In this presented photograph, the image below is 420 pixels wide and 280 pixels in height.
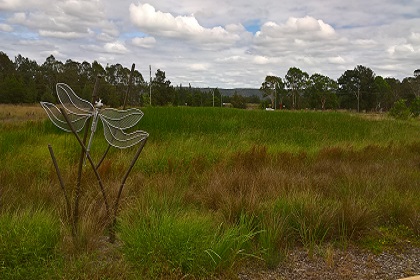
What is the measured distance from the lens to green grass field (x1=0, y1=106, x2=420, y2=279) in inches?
124

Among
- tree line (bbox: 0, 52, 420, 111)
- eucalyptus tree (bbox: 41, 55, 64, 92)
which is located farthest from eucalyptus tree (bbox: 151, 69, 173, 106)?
eucalyptus tree (bbox: 41, 55, 64, 92)

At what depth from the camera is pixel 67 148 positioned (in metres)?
8.34

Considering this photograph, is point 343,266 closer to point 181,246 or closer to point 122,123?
point 181,246

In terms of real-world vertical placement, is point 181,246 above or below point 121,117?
below

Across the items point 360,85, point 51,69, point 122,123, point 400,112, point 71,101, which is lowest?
point 400,112

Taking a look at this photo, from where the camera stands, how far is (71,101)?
3.43 m

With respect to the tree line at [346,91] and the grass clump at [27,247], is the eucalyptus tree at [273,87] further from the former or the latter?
the grass clump at [27,247]

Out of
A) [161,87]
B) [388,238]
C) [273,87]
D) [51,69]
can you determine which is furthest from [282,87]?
[388,238]

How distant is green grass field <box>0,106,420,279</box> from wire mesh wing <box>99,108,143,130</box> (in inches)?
37.2

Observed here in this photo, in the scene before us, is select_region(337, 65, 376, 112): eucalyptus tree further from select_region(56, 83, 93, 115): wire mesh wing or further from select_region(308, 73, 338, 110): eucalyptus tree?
select_region(56, 83, 93, 115): wire mesh wing

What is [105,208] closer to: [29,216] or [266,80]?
[29,216]

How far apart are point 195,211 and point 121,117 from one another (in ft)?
4.42

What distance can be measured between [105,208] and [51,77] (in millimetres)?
62636

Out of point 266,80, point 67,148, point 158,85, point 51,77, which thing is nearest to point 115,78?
point 158,85
